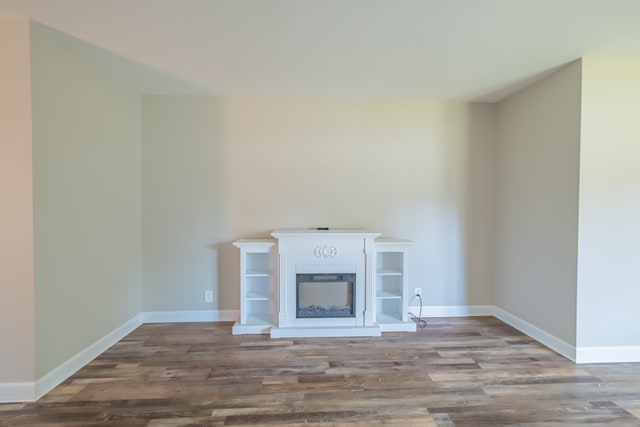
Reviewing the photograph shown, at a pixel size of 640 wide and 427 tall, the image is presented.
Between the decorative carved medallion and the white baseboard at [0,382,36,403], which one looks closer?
the white baseboard at [0,382,36,403]

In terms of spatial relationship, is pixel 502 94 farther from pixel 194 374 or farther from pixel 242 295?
pixel 194 374

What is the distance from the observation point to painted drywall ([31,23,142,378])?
2.08m

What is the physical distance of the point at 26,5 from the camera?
1829 mm

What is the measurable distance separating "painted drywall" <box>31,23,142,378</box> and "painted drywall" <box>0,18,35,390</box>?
1.8 inches

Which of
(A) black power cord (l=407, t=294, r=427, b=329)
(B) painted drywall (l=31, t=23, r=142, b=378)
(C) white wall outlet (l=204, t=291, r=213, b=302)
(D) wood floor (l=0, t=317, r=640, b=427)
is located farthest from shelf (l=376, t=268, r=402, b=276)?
(B) painted drywall (l=31, t=23, r=142, b=378)

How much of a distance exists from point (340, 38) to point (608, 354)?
334cm

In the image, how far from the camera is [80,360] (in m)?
2.42

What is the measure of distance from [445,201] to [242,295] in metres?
2.55

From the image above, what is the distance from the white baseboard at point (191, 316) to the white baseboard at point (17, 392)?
53.7 inches

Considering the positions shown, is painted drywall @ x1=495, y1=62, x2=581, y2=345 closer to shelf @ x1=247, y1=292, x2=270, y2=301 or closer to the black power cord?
the black power cord

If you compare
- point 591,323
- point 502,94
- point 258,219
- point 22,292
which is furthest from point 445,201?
point 22,292

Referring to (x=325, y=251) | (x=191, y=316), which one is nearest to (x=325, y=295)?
(x=325, y=251)

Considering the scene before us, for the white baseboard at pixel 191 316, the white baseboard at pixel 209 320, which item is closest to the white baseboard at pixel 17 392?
the white baseboard at pixel 209 320

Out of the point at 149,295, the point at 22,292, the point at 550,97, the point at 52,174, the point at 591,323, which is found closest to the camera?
the point at 22,292
